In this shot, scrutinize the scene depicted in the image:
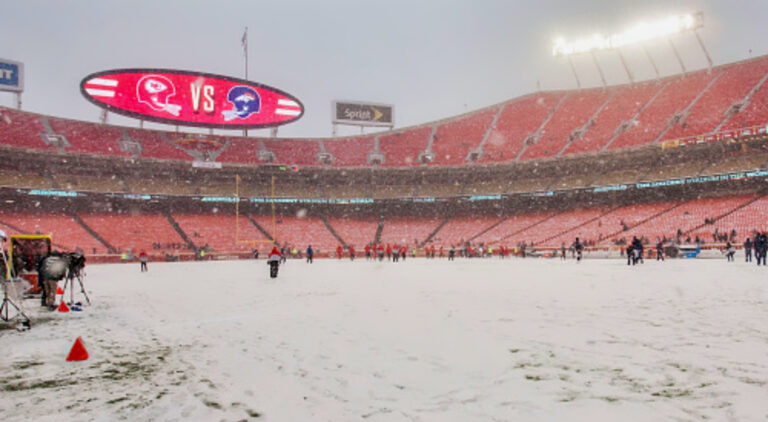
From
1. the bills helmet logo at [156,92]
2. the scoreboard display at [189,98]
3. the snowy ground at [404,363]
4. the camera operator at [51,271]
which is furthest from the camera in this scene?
the bills helmet logo at [156,92]

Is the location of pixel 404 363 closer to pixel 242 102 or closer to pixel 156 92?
pixel 242 102

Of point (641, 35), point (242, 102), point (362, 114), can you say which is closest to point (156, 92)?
point (242, 102)

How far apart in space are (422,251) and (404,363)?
1599 inches

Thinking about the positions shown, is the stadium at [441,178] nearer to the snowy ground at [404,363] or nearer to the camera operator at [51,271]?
the snowy ground at [404,363]

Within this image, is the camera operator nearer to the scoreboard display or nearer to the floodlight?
the scoreboard display

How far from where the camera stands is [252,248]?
43.8 metres

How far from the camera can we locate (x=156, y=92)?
42.4 meters

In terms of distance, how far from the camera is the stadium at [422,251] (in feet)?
12.1

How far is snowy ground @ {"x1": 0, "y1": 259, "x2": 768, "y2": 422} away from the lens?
324cm

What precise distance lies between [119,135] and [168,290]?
42.9 meters

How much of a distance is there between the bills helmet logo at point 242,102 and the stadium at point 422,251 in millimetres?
5590

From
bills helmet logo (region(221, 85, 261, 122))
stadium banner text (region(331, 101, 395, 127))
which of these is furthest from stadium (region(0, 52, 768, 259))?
bills helmet logo (region(221, 85, 261, 122))

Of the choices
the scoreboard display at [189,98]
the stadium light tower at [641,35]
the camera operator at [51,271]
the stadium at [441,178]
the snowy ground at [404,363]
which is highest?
the stadium light tower at [641,35]

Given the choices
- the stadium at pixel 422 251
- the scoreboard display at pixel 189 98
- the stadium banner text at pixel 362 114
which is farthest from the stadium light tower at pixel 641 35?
the scoreboard display at pixel 189 98
